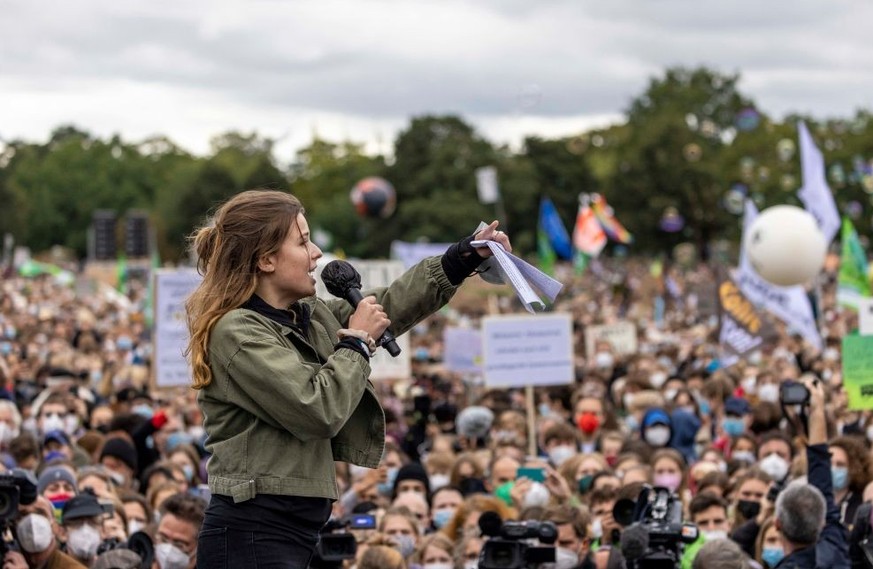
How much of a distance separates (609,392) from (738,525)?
9.56 m

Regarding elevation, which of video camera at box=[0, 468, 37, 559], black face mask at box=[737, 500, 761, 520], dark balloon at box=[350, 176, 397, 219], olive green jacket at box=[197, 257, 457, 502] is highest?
dark balloon at box=[350, 176, 397, 219]

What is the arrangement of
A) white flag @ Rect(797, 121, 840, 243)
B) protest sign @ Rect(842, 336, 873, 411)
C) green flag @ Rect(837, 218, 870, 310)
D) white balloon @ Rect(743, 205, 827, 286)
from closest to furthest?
protest sign @ Rect(842, 336, 873, 411)
white balloon @ Rect(743, 205, 827, 286)
white flag @ Rect(797, 121, 840, 243)
green flag @ Rect(837, 218, 870, 310)

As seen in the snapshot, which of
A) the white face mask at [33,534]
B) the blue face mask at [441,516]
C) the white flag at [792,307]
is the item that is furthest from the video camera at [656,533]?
the white flag at [792,307]

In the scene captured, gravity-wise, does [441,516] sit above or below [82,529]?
below

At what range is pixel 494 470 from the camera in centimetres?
916

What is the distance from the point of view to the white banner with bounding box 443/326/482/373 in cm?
1683

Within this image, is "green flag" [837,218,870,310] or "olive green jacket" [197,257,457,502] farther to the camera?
"green flag" [837,218,870,310]

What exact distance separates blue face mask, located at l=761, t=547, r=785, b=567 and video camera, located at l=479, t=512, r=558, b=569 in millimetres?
1655

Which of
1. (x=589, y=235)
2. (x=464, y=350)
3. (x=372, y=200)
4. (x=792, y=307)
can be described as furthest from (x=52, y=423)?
(x=372, y=200)

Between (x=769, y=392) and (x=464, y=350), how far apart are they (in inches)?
168

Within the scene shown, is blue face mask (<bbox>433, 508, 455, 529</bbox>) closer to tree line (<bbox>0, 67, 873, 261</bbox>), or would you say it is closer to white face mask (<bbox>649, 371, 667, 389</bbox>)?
white face mask (<bbox>649, 371, 667, 389</bbox>)

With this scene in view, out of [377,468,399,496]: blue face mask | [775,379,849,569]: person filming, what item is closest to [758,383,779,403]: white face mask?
[377,468,399,496]: blue face mask

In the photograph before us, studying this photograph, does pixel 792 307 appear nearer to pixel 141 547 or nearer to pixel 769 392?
pixel 769 392

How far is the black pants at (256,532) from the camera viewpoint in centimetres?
356
